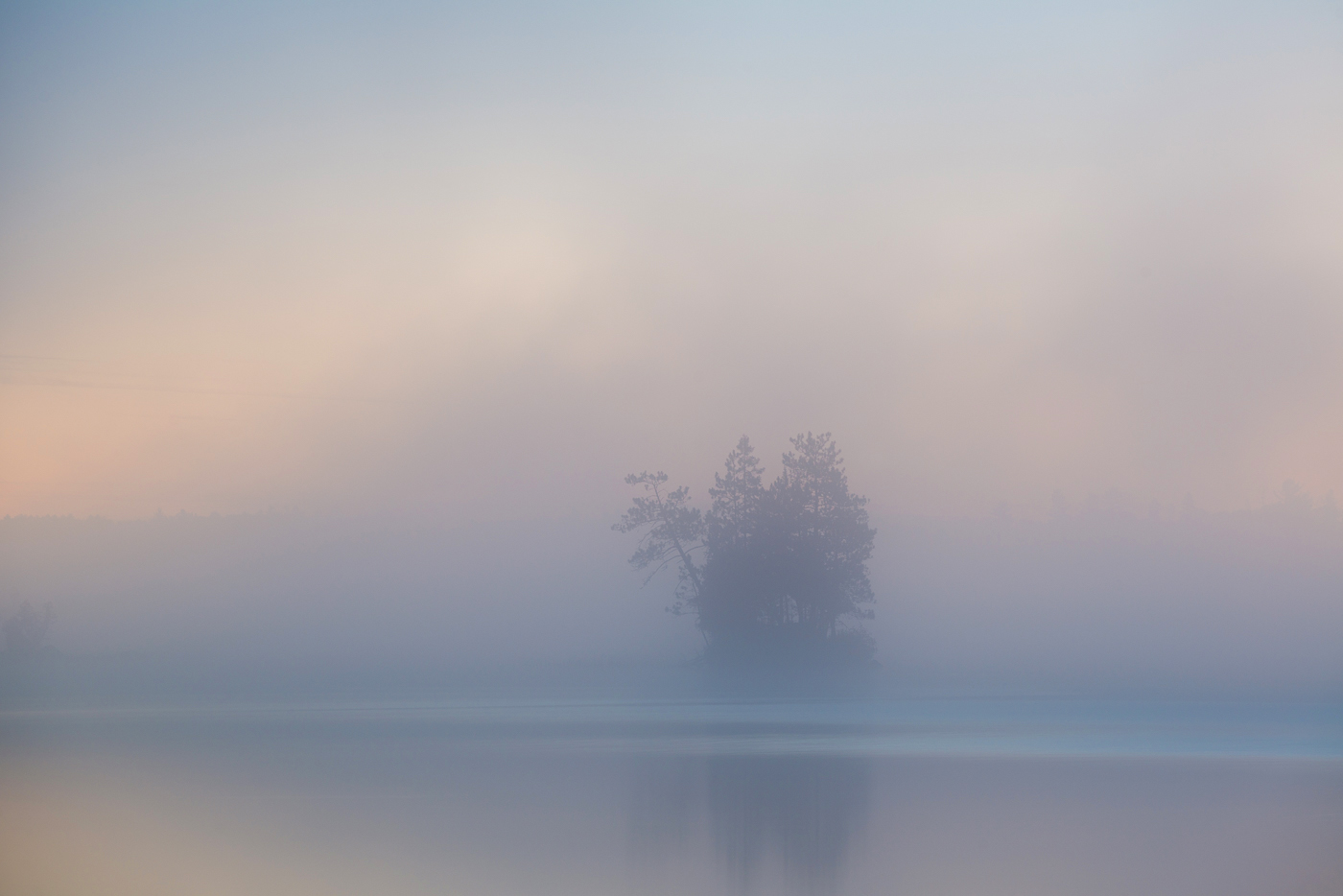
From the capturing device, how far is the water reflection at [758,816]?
9539 mm

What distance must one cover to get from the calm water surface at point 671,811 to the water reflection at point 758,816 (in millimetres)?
47

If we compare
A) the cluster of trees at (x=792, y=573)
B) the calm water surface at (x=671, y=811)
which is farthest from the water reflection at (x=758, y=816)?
the cluster of trees at (x=792, y=573)

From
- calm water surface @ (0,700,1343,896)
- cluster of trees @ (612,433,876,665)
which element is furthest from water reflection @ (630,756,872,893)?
cluster of trees @ (612,433,876,665)

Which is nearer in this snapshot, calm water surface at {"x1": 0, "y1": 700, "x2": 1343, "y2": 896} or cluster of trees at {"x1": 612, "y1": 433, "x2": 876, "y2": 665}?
calm water surface at {"x1": 0, "y1": 700, "x2": 1343, "y2": 896}

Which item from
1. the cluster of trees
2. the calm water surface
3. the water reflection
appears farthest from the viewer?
the cluster of trees

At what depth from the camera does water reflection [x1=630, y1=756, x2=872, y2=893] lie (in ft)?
31.3

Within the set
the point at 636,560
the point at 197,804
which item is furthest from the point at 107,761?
the point at 636,560

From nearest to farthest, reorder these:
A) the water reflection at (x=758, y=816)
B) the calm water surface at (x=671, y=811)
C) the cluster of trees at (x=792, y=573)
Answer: the calm water surface at (x=671, y=811)
the water reflection at (x=758, y=816)
the cluster of trees at (x=792, y=573)

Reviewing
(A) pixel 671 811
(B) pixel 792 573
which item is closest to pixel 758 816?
(A) pixel 671 811

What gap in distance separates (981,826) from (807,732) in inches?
474

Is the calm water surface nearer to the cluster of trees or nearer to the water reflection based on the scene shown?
the water reflection

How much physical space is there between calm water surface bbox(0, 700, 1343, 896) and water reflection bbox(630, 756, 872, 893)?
47 millimetres

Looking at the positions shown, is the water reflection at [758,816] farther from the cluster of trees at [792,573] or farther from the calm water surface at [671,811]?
the cluster of trees at [792,573]

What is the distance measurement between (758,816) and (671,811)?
1162mm
